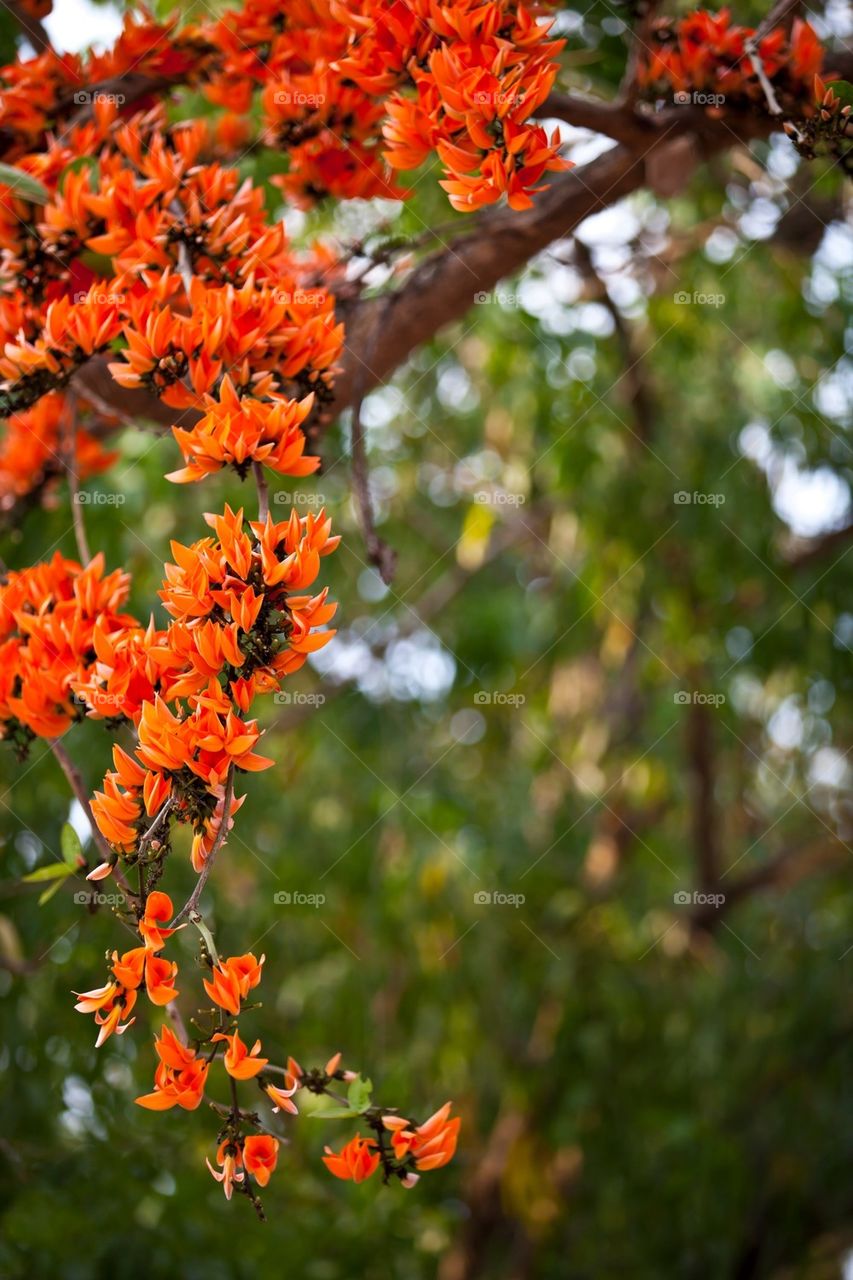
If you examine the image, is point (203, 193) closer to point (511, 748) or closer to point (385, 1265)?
point (385, 1265)

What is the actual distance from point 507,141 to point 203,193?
0.47 metres

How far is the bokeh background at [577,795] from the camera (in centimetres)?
348

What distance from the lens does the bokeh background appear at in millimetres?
3480

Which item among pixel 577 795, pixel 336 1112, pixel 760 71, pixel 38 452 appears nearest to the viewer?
pixel 336 1112

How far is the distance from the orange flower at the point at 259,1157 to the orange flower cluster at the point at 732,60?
1.54 meters

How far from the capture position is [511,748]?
490cm

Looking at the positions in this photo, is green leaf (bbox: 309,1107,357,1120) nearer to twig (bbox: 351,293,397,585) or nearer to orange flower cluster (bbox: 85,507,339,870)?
orange flower cluster (bbox: 85,507,339,870)

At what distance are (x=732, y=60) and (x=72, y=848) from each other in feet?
4.77

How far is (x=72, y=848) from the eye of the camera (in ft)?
4.73

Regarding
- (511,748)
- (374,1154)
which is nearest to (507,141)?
(374,1154)

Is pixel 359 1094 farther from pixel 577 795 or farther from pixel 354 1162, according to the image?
pixel 577 795

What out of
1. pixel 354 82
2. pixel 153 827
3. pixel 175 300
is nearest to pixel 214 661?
pixel 153 827

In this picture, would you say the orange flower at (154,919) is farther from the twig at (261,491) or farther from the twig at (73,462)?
the twig at (73,462)

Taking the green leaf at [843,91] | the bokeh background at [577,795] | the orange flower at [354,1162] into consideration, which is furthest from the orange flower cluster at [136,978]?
the bokeh background at [577,795]
